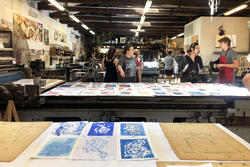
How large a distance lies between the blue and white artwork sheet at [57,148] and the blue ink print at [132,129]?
402 millimetres

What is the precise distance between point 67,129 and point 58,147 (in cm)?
33

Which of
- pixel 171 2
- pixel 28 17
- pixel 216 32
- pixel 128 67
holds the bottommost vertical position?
pixel 128 67

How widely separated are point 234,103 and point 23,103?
2.82 m

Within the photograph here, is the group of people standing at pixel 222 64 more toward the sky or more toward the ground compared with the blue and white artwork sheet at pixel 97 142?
more toward the sky

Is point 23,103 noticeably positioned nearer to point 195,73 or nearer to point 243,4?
point 195,73

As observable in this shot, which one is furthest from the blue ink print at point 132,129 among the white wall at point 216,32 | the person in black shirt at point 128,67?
the white wall at point 216,32

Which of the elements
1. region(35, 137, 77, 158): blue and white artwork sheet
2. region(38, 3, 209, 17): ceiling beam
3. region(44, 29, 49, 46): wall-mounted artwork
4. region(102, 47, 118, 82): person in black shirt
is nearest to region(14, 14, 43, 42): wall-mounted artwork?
region(44, 29, 49, 46): wall-mounted artwork

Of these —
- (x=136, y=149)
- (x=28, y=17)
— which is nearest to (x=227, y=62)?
(x=136, y=149)

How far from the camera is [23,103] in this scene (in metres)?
Answer: 2.77

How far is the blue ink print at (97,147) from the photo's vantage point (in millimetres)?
1360

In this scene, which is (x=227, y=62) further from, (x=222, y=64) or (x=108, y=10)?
(x=108, y=10)

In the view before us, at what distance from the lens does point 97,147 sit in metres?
1.44

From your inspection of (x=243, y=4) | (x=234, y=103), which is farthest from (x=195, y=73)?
(x=243, y=4)

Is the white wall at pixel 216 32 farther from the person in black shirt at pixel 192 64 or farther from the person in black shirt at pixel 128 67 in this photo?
the person in black shirt at pixel 128 67
